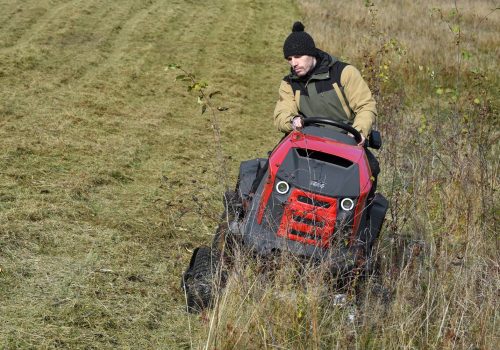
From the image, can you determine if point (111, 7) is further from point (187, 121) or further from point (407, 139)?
point (407, 139)

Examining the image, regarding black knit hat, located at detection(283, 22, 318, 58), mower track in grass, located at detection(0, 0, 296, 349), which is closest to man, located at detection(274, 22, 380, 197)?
black knit hat, located at detection(283, 22, 318, 58)

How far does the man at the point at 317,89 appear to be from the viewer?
15.5ft

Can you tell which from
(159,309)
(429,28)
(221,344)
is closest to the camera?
(221,344)

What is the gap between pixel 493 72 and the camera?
12.5 metres

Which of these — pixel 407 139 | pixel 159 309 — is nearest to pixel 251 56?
pixel 407 139

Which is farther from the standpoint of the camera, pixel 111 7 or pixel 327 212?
pixel 111 7

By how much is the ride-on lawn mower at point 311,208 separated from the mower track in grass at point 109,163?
511 mm

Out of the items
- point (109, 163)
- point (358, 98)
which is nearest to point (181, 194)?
point (109, 163)

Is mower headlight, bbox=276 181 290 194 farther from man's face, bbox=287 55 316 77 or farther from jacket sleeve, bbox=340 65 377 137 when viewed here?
man's face, bbox=287 55 316 77

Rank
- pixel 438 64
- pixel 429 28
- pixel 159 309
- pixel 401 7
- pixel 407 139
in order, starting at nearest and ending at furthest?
pixel 159 309 → pixel 407 139 → pixel 438 64 → pixel 429 28 → pixel 401 7

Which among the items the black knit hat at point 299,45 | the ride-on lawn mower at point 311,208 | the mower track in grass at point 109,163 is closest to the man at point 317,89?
the black knit hat at point 299,45

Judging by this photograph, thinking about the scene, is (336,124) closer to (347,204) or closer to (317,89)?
(347,204)

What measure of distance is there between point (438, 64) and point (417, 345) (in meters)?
10.3

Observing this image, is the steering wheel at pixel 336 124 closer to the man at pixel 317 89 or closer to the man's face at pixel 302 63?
the man at pixel 317 89
